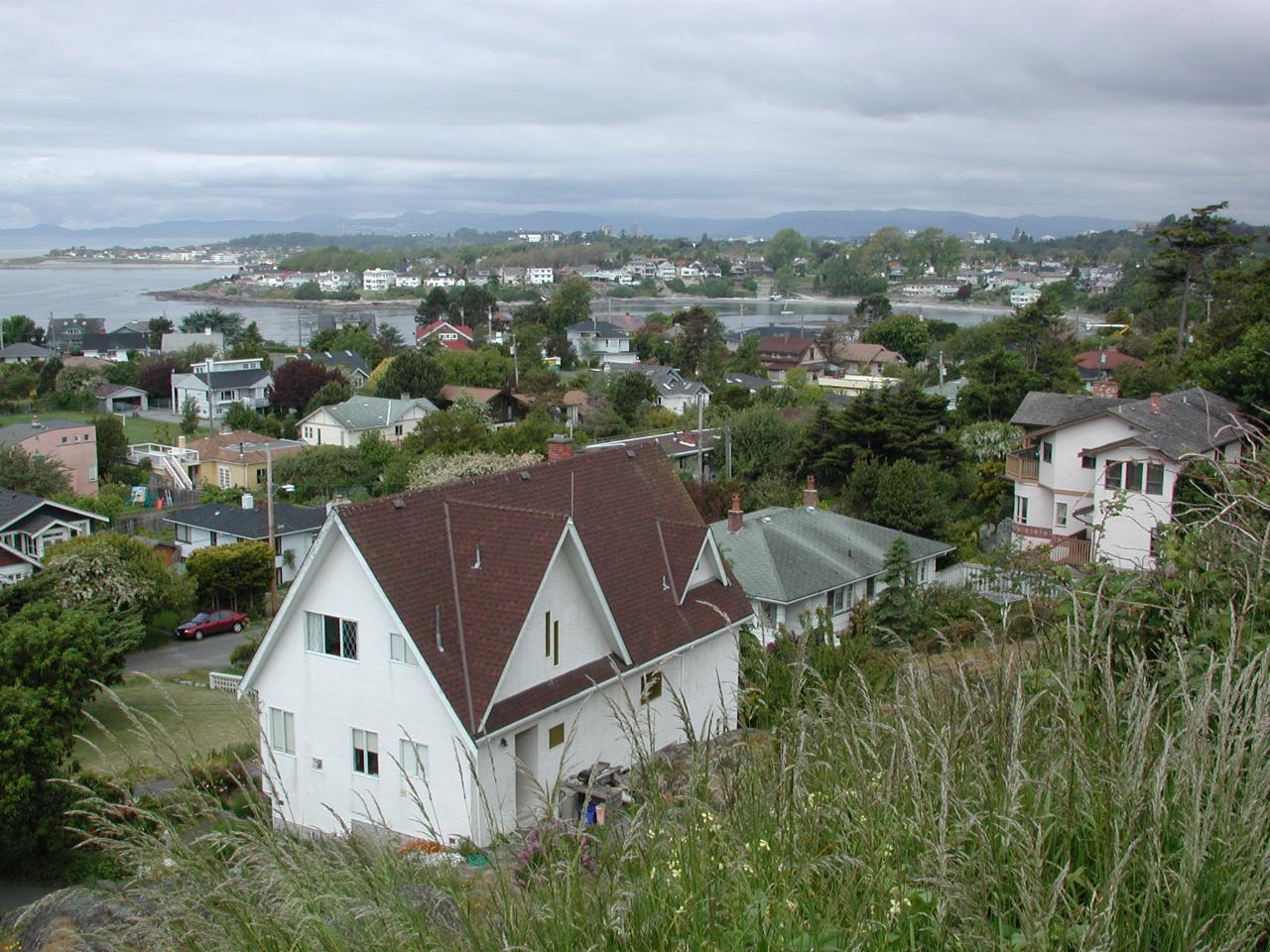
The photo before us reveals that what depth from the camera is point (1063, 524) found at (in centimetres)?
2708

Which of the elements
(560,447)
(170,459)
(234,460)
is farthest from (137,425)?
(560,447)

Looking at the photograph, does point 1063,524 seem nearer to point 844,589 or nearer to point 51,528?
point 844,589

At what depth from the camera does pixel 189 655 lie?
2670 cm

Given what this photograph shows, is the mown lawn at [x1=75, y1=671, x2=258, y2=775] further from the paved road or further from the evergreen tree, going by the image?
the evergreen tree

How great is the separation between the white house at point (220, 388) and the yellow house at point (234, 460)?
14.4 metres

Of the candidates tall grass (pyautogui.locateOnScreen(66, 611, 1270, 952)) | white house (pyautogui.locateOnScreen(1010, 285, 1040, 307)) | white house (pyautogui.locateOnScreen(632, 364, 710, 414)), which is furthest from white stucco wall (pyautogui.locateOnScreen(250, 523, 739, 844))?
white house (pyautogui.locateOnScreen(1010, 285, 1040, 307))

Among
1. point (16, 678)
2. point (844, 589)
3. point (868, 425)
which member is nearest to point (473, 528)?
point (16, 678)

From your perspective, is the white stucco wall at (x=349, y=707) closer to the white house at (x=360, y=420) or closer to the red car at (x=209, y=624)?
the red car at (x=209, y=624)

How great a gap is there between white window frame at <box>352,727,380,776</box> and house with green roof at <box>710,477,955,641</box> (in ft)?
36.9

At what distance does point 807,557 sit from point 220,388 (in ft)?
152

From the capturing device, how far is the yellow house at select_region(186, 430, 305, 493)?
4409cm

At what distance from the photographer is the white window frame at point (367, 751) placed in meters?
12.6

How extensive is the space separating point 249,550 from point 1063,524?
21329mm

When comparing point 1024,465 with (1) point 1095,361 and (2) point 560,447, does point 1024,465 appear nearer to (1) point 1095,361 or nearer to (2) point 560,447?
(2) point 560,447
